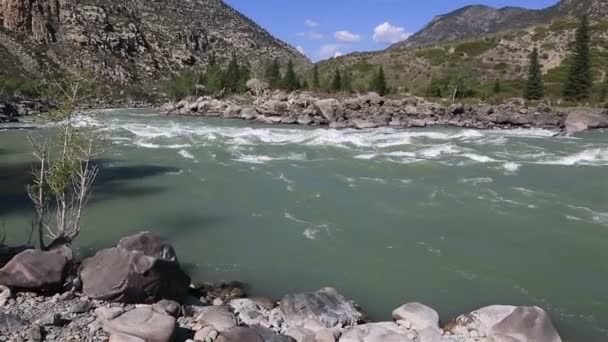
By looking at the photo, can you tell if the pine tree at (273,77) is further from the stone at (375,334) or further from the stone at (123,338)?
the stone at (123,338)

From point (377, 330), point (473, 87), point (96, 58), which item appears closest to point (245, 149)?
point (377, 330)

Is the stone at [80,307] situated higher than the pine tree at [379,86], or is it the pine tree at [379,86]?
the pine tree at [379,86]

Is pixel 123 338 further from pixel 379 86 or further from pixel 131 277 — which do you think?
pixel 379 86

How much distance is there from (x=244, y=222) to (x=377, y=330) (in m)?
8.89

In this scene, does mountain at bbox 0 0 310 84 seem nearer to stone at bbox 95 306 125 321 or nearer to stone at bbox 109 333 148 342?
stone at bbox 95 306 125 321

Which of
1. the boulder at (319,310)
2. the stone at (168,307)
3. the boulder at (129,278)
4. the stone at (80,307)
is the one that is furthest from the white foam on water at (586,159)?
the stone at (80,307)

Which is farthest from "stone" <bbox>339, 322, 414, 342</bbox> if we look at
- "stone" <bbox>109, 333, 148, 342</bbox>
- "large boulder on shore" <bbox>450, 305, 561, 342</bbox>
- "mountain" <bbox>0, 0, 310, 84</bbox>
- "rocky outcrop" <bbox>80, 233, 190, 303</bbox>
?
"mountain" <bbox>0, 0, 310, 84</bbox>

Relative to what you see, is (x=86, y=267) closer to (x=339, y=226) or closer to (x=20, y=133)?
(x=339, y=226)

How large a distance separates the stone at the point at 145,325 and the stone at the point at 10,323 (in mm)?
1316

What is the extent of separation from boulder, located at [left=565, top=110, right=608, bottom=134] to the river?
1257 centimetres

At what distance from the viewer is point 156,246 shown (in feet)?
37.6

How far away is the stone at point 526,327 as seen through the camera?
30.6 feet

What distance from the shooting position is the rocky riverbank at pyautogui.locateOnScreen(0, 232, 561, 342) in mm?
8766

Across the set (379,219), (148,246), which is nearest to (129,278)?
(148,246)
